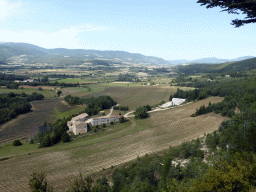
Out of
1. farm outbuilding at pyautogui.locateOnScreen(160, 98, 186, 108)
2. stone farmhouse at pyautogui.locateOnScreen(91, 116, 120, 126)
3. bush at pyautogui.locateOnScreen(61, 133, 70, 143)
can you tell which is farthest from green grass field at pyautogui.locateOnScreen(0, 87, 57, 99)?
farm outbuilding at pyautogui.locateOnScreen(160, 98, 186, 108)

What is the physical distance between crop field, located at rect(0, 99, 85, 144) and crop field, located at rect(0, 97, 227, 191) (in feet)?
24.8

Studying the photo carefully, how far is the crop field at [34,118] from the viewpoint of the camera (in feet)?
150

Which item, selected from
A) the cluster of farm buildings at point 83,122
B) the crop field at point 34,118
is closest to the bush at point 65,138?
the cluster of farm buildings at point 83,122

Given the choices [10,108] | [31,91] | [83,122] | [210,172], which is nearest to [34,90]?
[31,91]

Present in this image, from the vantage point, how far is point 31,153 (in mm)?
35594

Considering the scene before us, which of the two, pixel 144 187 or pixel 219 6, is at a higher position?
pixel 219 6

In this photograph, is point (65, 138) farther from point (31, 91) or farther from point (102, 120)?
point (31, 91)

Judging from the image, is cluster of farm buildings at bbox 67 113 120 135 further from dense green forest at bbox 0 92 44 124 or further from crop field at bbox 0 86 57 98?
crop field at bbox 0 86 57 98

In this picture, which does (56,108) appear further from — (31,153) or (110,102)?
(31,153)

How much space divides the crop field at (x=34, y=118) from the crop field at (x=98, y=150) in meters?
7.55

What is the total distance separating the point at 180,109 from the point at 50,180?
4750cm

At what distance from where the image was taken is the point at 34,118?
56625 millimetres

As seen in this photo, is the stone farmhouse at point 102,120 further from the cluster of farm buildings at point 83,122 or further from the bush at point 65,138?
the bush at point 65,138

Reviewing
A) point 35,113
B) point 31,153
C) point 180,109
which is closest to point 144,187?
point 31,153
